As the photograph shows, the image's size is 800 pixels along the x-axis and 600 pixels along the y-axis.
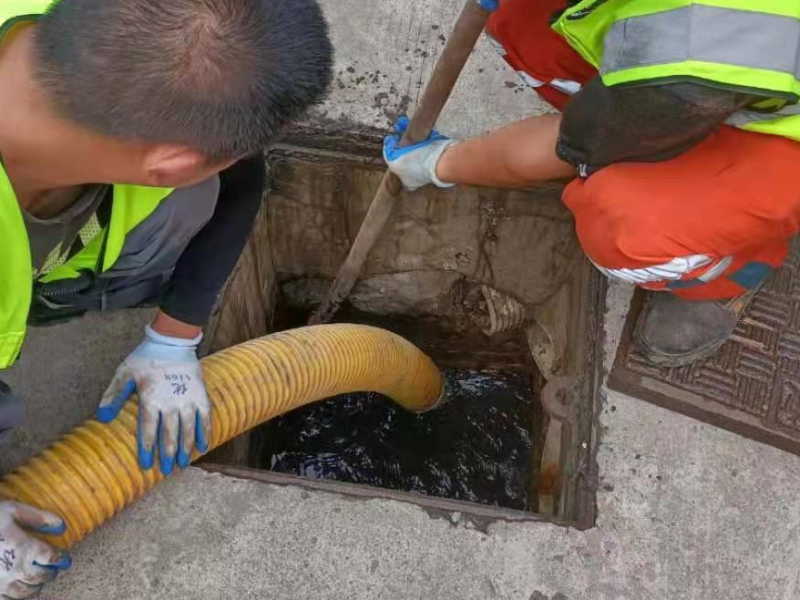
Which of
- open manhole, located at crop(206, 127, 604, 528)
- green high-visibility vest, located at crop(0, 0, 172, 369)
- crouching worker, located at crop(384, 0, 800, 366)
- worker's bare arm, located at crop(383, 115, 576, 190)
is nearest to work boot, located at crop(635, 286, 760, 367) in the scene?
crouching worker, located at crop(384, 0, 800, 366)

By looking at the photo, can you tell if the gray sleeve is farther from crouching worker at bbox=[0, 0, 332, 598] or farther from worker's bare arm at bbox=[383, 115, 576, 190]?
worker's bare arm at bbox=[383, 115, 576, 190]

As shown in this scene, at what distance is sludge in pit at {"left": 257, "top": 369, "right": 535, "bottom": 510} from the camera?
2.99 metres

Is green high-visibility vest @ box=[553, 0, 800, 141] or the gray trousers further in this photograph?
the gray trousers

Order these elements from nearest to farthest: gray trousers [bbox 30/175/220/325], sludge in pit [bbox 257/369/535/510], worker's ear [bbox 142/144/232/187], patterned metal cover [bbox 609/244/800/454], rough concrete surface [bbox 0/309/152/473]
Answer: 1. worker's ear [bbox 142/144/232/187]
2. gray trousers [bbox 30/175/220/325]
3. rough concrete surface [bbox 0/309/152/473]
4. patterned metal cover [bbox 609/244/800/454]
5. sludge in pit [bbox 257/369/535/510]

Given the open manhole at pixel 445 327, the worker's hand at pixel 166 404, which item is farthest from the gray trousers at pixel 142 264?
the open manhole at pixel 445 327

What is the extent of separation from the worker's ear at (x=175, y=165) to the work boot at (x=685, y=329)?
1.37 m

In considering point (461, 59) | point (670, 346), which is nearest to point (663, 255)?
point (670, 346)

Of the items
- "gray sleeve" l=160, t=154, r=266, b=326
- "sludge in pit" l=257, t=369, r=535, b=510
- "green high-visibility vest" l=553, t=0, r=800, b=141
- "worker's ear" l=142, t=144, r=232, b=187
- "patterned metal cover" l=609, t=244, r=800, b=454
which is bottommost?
"sludge in pit" l=257, t=369, r=535, b=510

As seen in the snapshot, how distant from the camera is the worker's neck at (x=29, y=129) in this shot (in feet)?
3.29

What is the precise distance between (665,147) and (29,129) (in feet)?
3.94

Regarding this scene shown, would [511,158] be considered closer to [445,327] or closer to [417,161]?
[417,161]

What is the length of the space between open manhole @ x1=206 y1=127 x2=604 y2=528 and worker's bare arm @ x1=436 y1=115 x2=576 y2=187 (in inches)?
11.9

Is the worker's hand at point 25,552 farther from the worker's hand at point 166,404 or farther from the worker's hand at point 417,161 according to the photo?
the worker's hand at point 417,161

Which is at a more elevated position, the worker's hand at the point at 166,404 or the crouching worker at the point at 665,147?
the crouching worker at the point at 665,147
